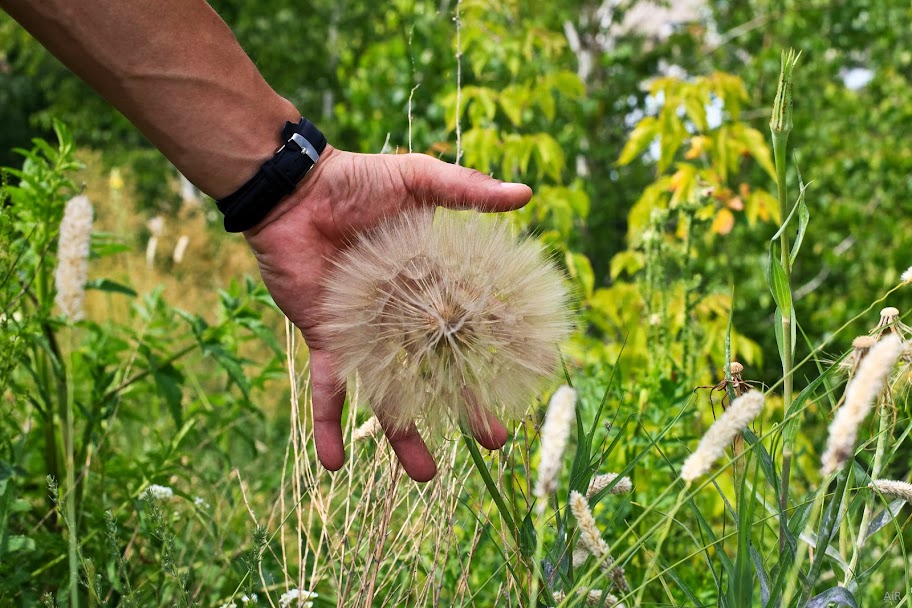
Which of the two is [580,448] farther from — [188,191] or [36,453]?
[188,191]

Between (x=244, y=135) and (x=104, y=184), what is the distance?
377 inches

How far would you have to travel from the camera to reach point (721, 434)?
0.78 metres

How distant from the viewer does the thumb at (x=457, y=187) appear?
1.50 m

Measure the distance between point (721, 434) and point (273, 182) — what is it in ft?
3.49

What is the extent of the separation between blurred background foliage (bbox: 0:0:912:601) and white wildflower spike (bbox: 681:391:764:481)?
358 millimetres

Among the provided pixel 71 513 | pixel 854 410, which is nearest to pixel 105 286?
pixel 71 513

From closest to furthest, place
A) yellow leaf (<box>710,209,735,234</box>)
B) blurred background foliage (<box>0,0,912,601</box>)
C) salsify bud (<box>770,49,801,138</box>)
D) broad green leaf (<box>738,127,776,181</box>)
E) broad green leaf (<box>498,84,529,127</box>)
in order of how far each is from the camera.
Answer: salsify bud (<box>770,49,801,138</box>) → blurred background foliage (<box>0,0,912,601</box>) → yellow leaf (<box>710,209,735,234</box>) → broad green leaf (<box>738,127,776,181</box>) → broad green leaf (<box>498,84,529,127</box>)

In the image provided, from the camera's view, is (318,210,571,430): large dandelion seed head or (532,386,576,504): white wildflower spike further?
(318,210,571,430): large dandelion seed head

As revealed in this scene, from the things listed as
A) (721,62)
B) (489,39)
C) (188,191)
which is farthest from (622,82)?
(188,191)

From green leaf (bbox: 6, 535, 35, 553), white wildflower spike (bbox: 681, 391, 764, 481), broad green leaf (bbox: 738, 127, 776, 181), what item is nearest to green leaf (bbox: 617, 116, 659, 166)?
broad green leaf (bbox: 738, 127, 776, 181)

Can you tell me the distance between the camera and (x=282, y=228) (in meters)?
1.63

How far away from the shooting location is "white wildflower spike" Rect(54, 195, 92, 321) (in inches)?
76.1

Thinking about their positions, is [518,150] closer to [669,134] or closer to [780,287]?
[669,134]

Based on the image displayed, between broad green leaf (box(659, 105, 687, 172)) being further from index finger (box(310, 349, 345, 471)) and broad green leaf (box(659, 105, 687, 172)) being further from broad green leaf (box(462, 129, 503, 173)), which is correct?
index finger (box(310, 349, 345, 471))
